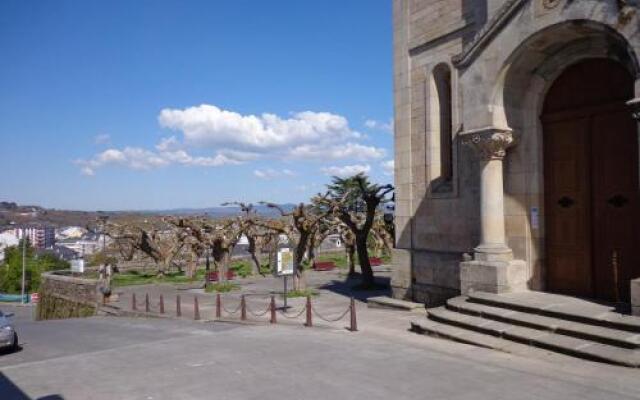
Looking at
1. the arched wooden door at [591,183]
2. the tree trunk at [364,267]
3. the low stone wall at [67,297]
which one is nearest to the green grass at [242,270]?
the low stone wall at [67,297]

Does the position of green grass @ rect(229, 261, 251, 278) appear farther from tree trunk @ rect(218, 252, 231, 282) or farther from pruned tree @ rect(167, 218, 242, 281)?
tree trunk @ rect(218, 252, 231, 282)

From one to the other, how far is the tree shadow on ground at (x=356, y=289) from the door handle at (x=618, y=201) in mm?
9210

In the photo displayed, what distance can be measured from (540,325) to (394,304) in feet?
19.0

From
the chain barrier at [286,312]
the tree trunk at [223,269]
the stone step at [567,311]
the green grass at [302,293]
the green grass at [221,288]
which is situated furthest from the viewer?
the tree trunk at [223,269]

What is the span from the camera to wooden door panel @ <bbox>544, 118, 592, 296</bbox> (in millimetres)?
11250

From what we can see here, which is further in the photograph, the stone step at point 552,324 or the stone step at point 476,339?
the stone step at point 476,339

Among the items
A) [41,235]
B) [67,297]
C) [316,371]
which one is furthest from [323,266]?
[41,235]

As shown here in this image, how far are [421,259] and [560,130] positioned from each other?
16.8 feet

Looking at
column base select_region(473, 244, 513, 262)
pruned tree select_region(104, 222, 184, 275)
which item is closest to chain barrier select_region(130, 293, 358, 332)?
column base select_region(473, 244, 513, 262)

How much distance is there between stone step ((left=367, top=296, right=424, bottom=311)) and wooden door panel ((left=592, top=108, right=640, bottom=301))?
4.79 meters

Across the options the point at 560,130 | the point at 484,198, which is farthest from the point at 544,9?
the point at 484,198

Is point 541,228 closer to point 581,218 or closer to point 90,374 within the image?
point 581,218

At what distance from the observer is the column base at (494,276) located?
37.9 feet

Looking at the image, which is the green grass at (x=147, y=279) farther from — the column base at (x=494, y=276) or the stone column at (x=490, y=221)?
the stone column at (x=490, y=221)
